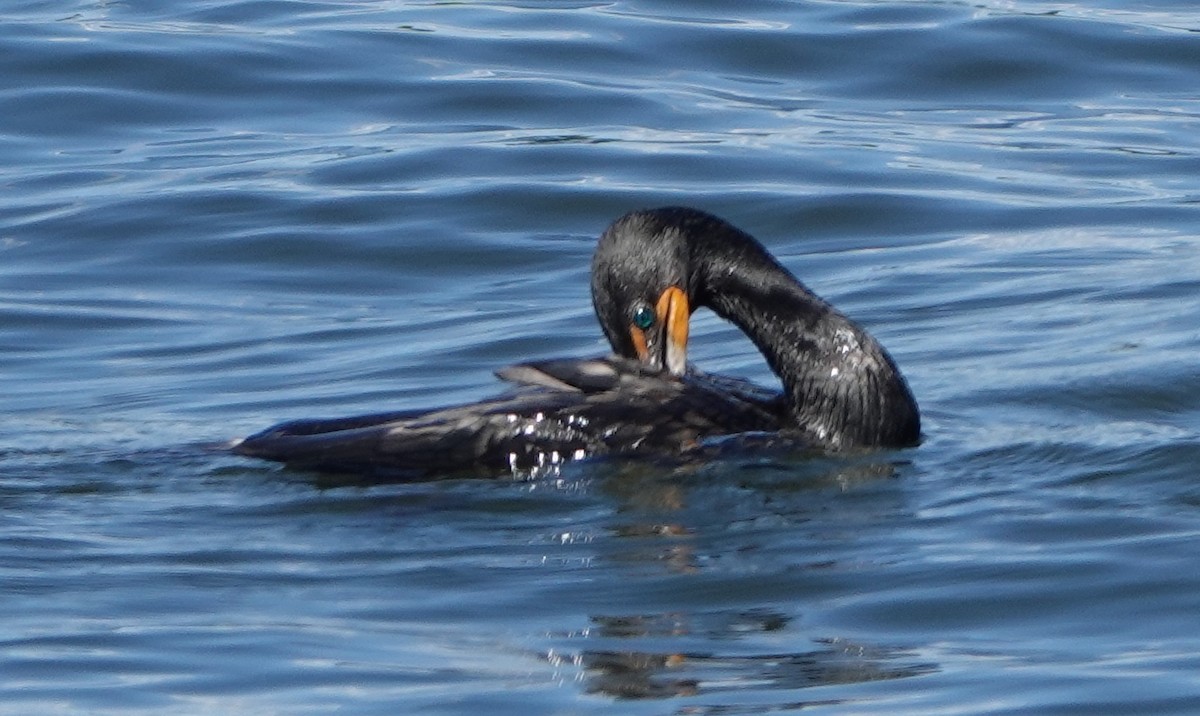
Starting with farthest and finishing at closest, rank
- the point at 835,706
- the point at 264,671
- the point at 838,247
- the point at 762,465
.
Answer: the point at 838,247, the point at 762,465, the point at 264,671, the point at 835,706

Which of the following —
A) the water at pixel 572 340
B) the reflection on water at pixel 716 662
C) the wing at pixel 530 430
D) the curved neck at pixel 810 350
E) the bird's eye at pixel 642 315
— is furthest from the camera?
the bird's eye at pixel 642 315

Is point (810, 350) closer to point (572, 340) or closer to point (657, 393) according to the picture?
point (657, 393)

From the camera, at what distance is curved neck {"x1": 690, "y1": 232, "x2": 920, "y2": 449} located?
848 cm

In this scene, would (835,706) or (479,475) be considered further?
(479,475)

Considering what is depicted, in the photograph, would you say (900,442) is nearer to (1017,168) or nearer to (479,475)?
(479,475)

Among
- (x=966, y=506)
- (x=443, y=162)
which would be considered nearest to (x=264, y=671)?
(x=966, y=506)

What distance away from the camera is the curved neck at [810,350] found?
8.48m

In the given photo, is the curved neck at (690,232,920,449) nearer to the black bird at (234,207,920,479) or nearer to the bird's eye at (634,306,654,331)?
the black bird at (234,207,920,479)

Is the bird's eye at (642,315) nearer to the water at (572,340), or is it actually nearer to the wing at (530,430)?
the wing at (530,430)

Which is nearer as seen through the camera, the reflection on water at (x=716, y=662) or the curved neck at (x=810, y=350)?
the reflection on water at (x=716, y=662)

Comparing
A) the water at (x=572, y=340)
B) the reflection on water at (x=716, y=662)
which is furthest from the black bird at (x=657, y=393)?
the reflection on water at (x=716, y=662)

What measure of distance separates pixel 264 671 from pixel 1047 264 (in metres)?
6.81

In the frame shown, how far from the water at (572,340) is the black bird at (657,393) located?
0.42 ft

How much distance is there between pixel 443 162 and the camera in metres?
15.0
